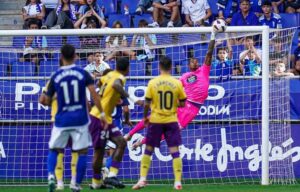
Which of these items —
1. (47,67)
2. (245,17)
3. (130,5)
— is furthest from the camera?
(130,5)

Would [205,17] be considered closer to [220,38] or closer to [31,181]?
[220,38]

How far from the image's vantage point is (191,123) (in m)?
19.8

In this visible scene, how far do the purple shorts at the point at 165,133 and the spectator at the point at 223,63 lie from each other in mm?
3495

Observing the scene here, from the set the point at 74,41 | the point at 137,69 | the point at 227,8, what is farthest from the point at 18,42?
the point at 227,8

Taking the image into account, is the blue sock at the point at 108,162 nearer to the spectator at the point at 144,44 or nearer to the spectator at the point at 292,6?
the spectator at the point at 144,44

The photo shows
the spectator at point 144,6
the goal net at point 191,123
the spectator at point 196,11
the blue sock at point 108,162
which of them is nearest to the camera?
the blue sock at point 108,162

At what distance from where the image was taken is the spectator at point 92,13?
77.6 ft

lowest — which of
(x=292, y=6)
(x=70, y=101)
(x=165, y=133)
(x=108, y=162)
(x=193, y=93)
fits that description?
(x=108, y=162)

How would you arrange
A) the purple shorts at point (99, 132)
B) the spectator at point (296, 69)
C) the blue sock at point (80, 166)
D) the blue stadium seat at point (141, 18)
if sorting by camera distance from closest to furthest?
the blue sock at point (80, 166), the purple shorts at point (99, 132), the spectator at point (296, 69), the blue stadium seat at point (141, 18)

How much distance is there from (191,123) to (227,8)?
18.2ft

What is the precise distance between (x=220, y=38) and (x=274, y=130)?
6.55 ft

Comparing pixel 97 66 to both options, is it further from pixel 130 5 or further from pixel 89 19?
pixel 130 5

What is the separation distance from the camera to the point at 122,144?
16.4 m

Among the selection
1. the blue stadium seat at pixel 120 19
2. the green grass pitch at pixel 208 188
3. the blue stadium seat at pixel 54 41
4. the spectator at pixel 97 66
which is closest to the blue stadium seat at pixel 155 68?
the spectator at pixel 97 66
